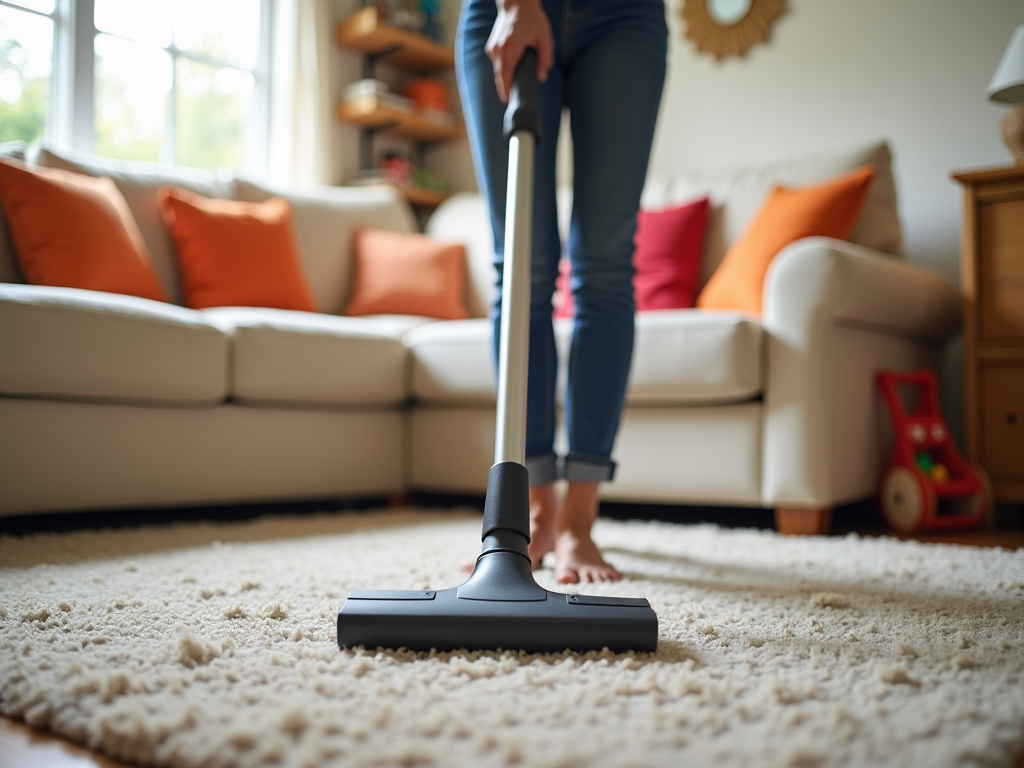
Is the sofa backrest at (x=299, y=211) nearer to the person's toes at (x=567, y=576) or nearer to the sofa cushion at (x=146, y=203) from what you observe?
the sofa cushion at (x=146, y=203)

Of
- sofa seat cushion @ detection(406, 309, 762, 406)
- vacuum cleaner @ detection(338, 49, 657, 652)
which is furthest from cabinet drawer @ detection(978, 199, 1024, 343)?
vacuum cleaner @ detection(338, 49, 657, 652)

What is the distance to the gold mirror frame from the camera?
2996 millimetres

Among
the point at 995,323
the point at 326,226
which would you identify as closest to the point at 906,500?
the point at 995,323

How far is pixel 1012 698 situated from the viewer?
67cm

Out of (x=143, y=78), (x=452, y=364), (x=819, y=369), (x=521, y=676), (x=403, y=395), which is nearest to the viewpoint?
(x=521, y=676)

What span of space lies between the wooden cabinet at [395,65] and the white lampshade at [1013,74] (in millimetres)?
2145

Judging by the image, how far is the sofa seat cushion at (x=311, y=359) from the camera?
1.92 metres

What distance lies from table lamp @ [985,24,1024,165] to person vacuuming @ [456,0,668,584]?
1.31m

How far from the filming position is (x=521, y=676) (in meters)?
0.74

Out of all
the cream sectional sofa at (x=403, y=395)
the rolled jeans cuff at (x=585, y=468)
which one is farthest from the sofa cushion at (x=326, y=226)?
the rolled jeans cuff at (x=585, y=468)

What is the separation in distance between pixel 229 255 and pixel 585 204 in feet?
4.72

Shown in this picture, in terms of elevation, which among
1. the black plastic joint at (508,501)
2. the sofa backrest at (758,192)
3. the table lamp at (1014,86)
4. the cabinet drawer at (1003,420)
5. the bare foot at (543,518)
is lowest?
the bare foot at (543,518)

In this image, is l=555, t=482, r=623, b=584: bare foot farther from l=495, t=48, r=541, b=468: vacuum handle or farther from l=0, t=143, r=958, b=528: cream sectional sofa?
l=0, t=143, r=958, b=528: cream sectional sofa

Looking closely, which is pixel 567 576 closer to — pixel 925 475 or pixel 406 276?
pixel 925 475
